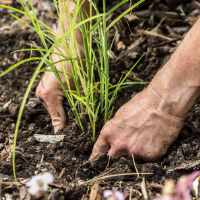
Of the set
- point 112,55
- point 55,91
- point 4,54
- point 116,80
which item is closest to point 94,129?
point 55,91

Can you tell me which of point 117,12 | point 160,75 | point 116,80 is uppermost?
point 117,12

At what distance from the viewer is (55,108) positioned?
155cm

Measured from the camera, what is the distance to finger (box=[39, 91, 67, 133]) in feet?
5.06

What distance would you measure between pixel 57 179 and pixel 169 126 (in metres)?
0.50

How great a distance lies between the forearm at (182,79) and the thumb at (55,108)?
512 millimetres

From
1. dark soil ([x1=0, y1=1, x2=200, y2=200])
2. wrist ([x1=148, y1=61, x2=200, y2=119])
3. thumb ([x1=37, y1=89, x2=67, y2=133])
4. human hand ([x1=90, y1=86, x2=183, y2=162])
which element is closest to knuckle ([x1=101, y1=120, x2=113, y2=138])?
human hand ([x1=90, y1=86, x2=183, y2=162])

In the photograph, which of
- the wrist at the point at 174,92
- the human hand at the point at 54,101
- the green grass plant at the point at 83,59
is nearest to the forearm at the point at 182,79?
the wrist at the point at 174,92

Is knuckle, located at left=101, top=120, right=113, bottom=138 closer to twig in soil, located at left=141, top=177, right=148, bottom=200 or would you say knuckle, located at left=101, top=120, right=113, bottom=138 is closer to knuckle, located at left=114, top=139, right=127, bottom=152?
knuckle, located at left=114, top=139, right=127, bottom=152

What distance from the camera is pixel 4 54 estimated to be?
6.97 ft

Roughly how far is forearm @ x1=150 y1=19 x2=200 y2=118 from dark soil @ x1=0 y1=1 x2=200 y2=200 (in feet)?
0.69

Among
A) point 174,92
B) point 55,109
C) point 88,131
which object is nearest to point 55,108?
point 55,109

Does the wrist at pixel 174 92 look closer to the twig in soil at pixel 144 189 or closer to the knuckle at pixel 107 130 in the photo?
the knuckle at pixel 107 130

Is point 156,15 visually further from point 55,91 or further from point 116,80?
point 55,91

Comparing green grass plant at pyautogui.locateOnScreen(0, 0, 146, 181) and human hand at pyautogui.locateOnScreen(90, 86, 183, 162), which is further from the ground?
green grass plant at pyautogui.locateOnScreen(0, 0, 146, 181)
